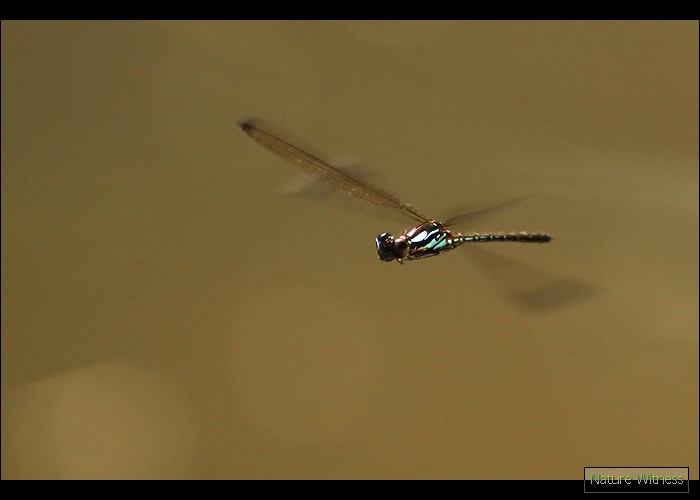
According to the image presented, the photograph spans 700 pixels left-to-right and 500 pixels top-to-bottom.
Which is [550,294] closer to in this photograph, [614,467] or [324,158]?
[324,158]

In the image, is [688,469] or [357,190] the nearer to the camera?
[357,190]

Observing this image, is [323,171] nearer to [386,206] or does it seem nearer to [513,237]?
[386,206]

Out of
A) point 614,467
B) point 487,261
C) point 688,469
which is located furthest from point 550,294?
point 688,469

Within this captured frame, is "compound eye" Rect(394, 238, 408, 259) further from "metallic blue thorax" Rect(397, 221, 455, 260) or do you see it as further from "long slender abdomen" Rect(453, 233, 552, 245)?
"long slender abdomen" Rect(453, 233, 552, 245)

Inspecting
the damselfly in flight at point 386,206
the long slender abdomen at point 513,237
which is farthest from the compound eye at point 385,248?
Answer: the long slender abdomen at point 513,237

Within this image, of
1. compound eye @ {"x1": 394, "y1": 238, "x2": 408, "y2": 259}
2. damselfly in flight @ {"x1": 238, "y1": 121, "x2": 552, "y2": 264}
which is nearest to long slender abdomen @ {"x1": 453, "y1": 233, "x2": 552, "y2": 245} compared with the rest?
damselfly in flight @ {"x1": 238, "y1": 121, "x2": 552, "y2": 264}

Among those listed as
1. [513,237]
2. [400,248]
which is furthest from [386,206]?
[513,237]
